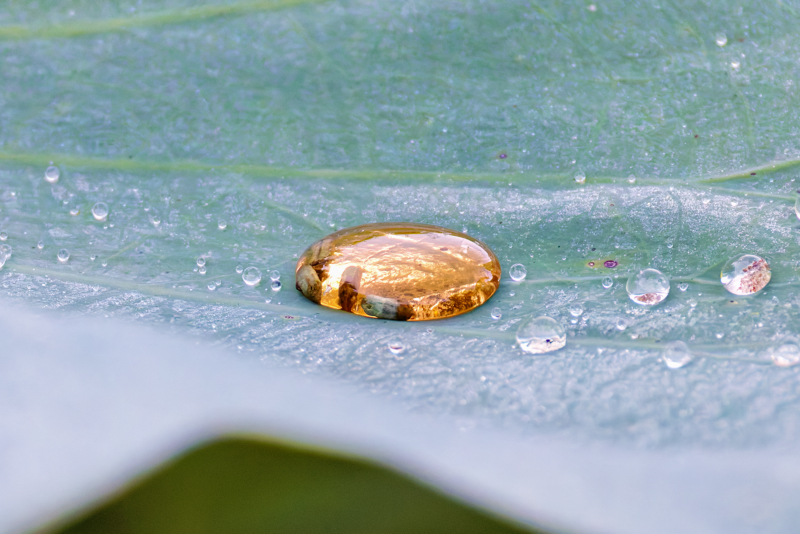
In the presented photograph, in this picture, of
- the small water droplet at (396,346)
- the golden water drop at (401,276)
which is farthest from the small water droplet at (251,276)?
the small water droplet at (396,346)

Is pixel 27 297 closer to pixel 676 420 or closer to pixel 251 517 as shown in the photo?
pixel 251 517

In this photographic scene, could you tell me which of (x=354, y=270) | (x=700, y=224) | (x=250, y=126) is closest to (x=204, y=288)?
(x=354, y=270)

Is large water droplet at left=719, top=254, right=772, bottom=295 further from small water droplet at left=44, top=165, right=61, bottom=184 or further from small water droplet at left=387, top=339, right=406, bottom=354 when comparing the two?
small water droplet at left=44, top=165, right=61, bottom=184

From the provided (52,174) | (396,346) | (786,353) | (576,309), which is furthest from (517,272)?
(52,174)

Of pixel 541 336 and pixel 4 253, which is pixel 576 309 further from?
pixel 4 253

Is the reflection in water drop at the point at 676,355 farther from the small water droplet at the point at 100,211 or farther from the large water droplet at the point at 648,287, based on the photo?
the small water droplet at the point at 100,211

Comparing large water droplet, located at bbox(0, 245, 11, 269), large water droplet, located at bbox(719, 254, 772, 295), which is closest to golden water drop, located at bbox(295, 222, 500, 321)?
large water droplet, located at bbox(719, 254, 772, 295)
